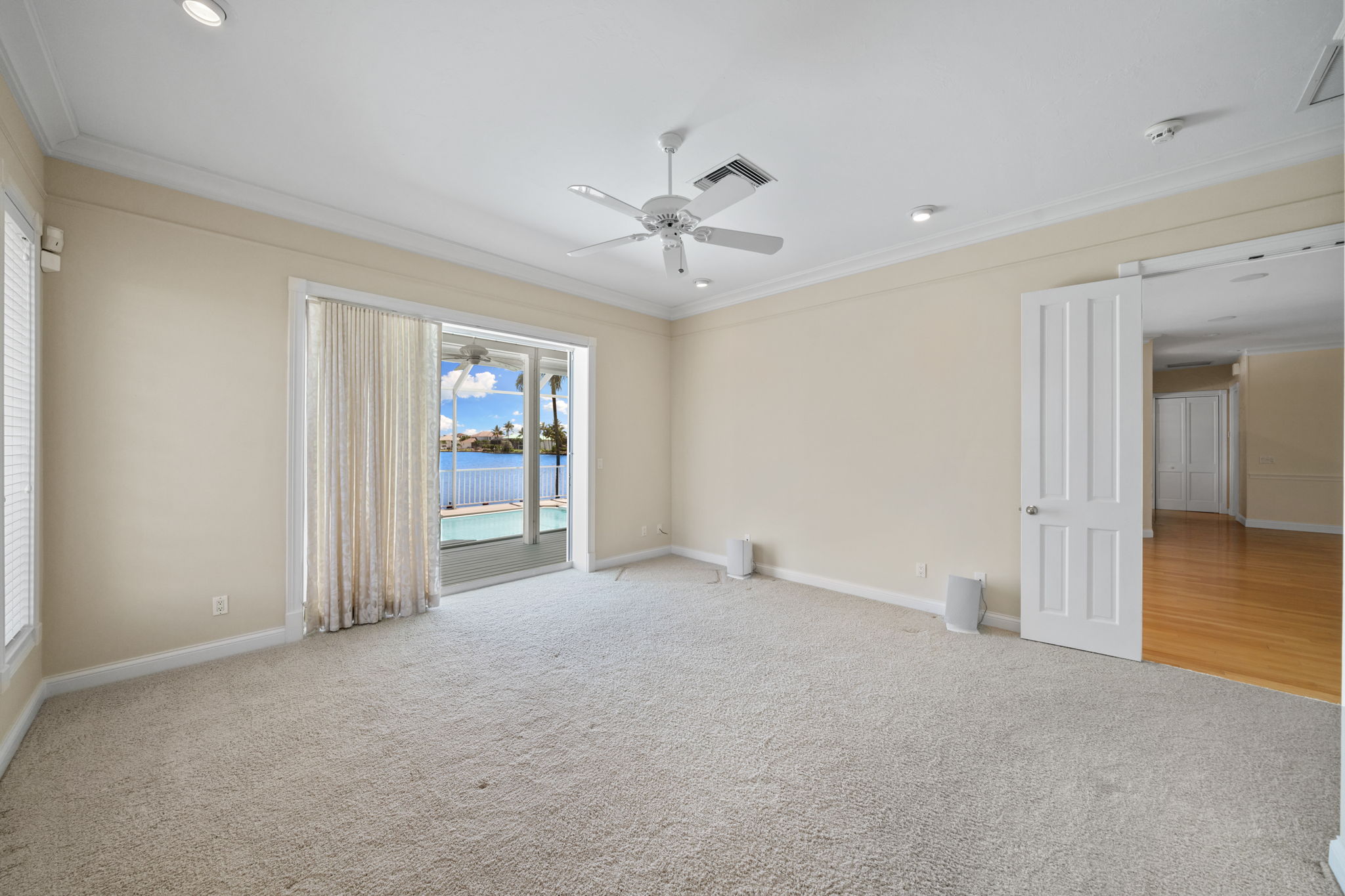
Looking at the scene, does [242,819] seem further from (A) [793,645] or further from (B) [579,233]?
(B) [579,233]

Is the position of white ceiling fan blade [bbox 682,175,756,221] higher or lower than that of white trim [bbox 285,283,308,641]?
higher

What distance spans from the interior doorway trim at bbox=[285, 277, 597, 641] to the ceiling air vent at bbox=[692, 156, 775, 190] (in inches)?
93.5

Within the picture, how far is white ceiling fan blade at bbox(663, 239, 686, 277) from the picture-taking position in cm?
287

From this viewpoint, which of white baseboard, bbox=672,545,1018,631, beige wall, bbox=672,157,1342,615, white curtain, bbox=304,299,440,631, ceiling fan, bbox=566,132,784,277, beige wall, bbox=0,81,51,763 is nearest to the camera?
beige wall, bbox=0,81,51,763

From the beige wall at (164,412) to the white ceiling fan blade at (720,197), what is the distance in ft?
8.52

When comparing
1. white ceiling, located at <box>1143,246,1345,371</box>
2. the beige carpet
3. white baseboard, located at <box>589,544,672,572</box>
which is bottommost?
the beige carpet

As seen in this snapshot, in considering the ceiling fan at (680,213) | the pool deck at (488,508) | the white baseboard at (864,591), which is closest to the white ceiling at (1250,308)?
the white baseboard at (864,591)

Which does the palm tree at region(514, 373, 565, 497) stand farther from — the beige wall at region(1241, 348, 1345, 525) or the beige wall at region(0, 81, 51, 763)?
the beige wall at region(1241, 348, 1345, 525)

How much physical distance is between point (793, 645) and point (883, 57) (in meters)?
3.14

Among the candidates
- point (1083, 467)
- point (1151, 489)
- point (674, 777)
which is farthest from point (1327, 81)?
point (1151, 489)

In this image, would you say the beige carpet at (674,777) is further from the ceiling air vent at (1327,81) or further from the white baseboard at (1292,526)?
the white baseboard at (1292,526)

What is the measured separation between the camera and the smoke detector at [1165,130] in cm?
249

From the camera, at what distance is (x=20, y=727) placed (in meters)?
2.28

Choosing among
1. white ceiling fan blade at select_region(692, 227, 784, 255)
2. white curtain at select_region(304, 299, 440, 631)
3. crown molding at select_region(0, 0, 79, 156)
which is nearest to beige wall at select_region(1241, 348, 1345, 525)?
white ceiling fan blade at select_region(692, 227, 784, 255)
